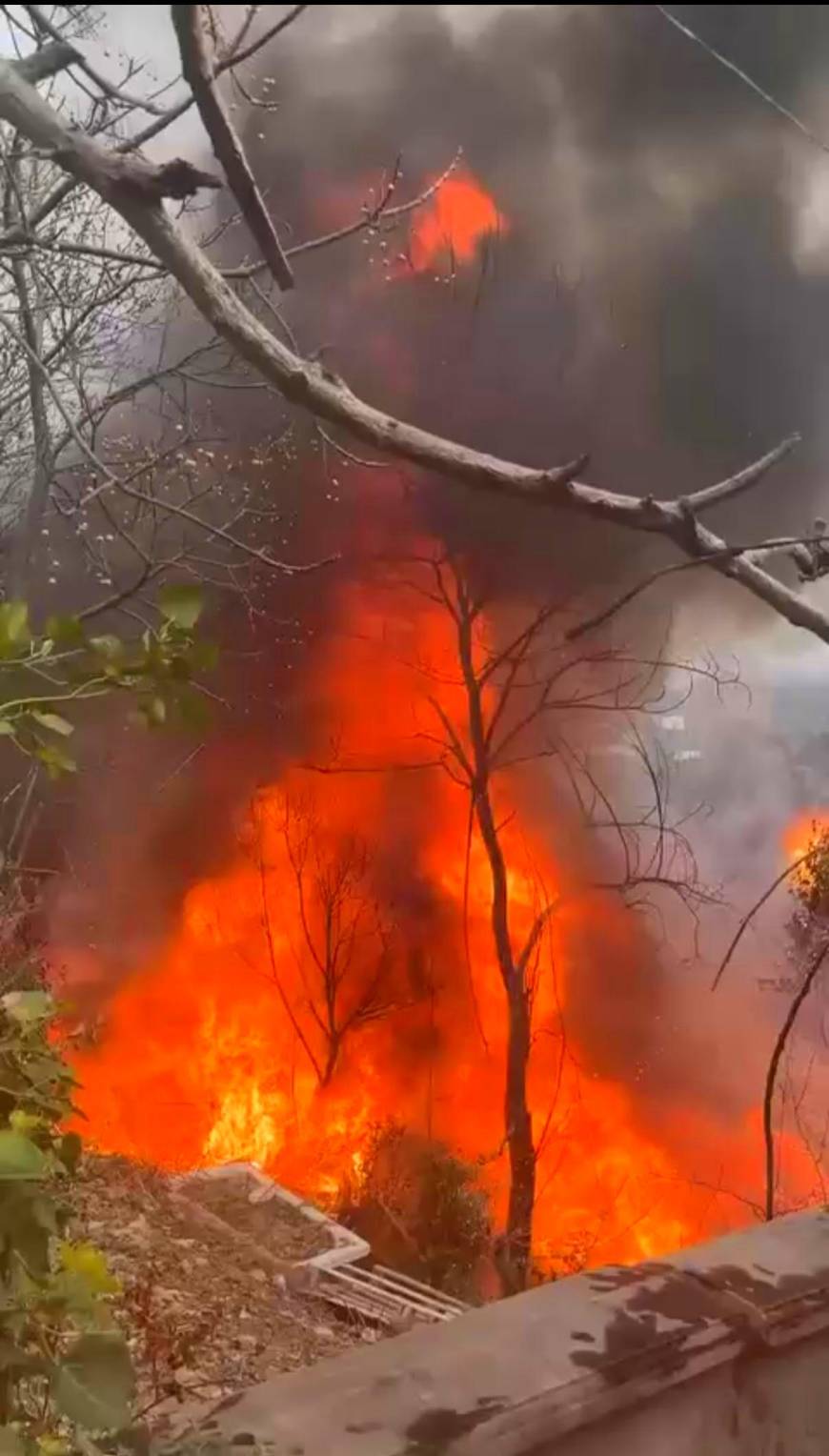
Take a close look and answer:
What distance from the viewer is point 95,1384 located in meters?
0.76

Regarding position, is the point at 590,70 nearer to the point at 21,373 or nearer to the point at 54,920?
the point at 21,373

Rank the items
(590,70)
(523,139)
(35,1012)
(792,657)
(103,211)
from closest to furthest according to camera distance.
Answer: (35,1012)
(590,70)
(103,211)
(523,139)
(792,657)

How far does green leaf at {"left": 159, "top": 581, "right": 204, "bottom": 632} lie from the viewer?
87cm

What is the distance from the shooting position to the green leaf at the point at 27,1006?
2.61 ft

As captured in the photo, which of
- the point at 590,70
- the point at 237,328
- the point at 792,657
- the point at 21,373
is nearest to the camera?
the point at 237,328

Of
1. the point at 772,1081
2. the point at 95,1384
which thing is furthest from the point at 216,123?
the point at 772,1081

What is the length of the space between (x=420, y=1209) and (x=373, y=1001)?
574mm

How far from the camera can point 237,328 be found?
3.67 feet

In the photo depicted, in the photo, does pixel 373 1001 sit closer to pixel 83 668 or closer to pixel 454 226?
pixel 454 226

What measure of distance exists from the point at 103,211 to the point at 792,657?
1.91 meters

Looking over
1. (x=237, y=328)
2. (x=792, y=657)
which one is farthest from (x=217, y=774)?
(x=237, y=328)

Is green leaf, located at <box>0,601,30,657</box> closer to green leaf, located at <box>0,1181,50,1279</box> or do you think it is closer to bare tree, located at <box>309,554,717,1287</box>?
green leaf, located at <box>0,1181,50,1279</box>

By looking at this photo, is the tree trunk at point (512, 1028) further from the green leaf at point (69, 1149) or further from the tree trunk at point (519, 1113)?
the green leaf at point (69, 1149)

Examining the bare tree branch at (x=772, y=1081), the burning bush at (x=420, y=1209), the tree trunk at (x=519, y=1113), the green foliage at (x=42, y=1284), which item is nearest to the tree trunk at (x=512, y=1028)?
the tree trunk at (x=519, y=1113)
